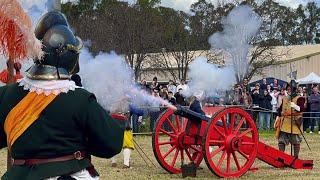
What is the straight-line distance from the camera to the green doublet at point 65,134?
3.84 meters

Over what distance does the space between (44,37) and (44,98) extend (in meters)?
0.38

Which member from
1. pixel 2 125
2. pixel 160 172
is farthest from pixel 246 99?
pixel 2 125

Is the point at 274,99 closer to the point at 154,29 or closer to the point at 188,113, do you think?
the point at 154,29

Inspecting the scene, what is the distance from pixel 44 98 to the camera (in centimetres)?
390

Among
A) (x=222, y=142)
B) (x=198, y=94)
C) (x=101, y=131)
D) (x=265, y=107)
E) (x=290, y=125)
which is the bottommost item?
(x=222, y=142)

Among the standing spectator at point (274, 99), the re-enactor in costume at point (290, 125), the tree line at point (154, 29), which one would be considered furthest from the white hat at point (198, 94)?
the tree line at point (154, 29)

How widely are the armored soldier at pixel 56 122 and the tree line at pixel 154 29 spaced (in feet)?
61.4

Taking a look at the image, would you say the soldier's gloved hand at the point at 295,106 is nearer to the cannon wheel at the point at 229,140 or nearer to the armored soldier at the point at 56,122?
the cannon wheel at the point at 229,140

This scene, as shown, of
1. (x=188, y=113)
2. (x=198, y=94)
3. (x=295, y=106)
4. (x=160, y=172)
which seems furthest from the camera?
(x=295, y=106)

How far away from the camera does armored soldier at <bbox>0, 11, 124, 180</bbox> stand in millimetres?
3846

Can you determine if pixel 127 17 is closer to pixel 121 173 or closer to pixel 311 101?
pixel 311 101

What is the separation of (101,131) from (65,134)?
0.67 ft

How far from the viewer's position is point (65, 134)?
3.85m

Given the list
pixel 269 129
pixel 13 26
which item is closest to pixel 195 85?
pixel 13 26
